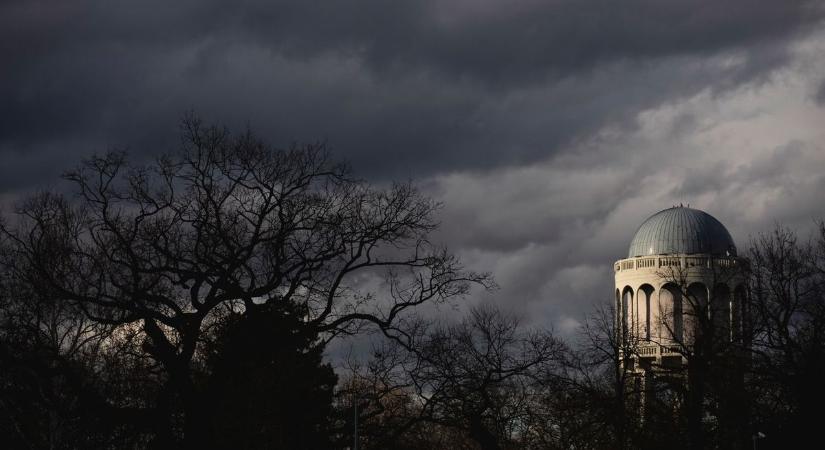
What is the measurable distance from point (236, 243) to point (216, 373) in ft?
17.4

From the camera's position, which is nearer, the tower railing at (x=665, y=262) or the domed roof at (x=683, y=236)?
the tower railing at (x=665, y=262)

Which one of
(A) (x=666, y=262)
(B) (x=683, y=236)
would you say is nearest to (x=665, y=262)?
(A) (x=666, y=262)

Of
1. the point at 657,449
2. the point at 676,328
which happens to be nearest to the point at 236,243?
the point at 657,449

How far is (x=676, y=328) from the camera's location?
101 meters

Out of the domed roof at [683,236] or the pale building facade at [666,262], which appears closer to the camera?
the pale building facade at [666,262]

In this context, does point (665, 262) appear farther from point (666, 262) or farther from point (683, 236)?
point (683, 236)

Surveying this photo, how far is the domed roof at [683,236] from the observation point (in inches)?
4082

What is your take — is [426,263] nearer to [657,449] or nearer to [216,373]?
[216,373]

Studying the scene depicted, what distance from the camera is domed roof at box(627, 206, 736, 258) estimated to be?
340 ft

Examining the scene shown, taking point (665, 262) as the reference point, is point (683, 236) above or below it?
above

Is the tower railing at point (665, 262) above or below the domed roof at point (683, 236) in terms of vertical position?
below

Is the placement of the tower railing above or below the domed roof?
below

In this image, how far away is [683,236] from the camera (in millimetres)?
104375

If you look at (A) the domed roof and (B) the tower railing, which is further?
(A) the domed roof
